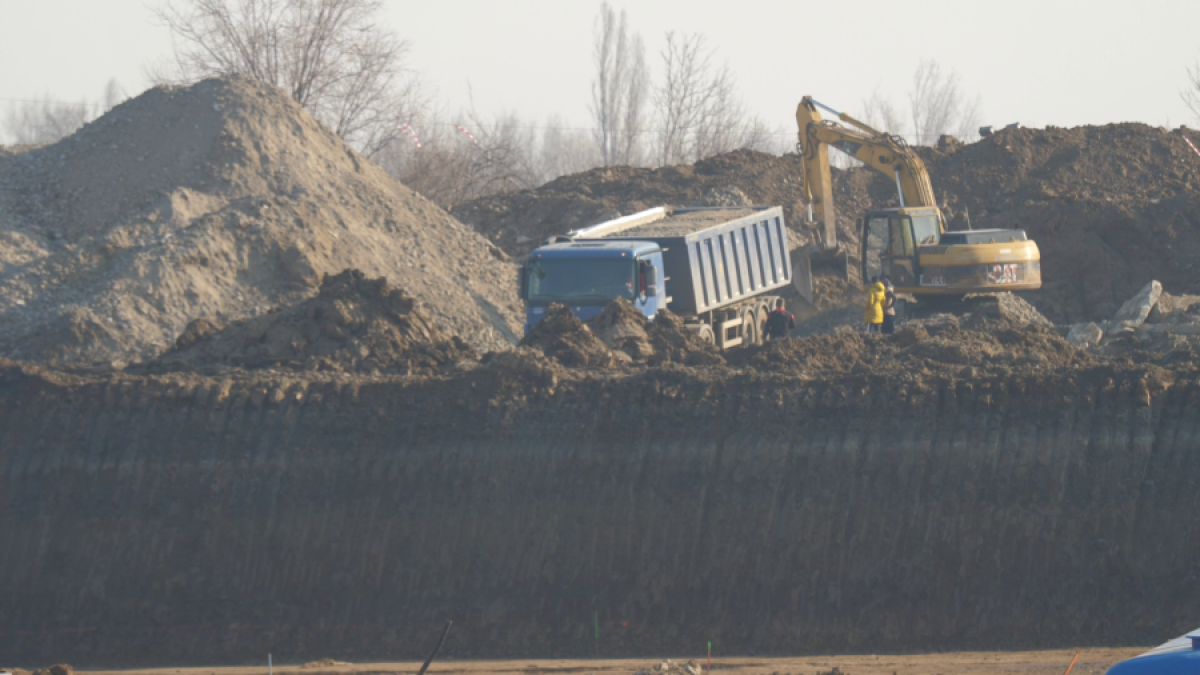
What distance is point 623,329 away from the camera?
549 inches

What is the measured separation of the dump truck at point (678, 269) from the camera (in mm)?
15453

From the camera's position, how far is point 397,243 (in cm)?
2059

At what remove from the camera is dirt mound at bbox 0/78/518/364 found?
16.5 meters

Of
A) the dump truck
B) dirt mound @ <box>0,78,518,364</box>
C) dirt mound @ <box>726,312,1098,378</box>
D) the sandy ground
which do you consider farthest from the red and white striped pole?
the sandy ground

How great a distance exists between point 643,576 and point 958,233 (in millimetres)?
13377

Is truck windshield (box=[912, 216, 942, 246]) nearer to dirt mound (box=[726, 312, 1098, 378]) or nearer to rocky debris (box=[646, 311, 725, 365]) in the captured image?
dirt mound (box=[726, 312, 1098, 378])

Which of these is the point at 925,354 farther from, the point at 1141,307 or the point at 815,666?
the point at 1141,307

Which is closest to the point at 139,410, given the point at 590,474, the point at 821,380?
the point at 590,474

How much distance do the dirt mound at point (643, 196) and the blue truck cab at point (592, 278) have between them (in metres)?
11.2

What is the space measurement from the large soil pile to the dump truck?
4.36 meters

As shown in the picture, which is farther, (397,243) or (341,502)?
(397,243)

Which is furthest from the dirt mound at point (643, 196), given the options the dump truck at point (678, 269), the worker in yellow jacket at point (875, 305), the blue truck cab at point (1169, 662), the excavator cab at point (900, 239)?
the blue truck cab at point (1169, 662)

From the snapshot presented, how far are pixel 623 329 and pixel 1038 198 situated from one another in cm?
1725

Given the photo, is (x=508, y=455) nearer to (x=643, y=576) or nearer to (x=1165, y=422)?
(x=643, y=576)
